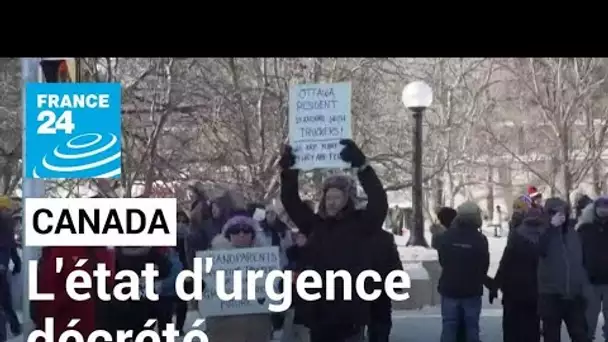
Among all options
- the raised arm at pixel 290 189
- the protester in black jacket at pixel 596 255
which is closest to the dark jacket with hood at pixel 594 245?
the protester in black jacket at pixel 596 255

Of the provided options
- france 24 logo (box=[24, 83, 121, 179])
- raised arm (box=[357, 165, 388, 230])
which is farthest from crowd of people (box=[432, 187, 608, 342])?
france 24 logo (box=[24, 83, 121, 179])

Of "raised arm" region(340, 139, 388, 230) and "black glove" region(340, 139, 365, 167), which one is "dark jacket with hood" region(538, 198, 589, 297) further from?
"black glove" region(340, 139, 365, 167)

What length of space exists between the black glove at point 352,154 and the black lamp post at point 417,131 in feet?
0.74

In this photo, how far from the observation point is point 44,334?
158 inches

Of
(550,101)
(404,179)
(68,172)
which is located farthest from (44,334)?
(550,101)

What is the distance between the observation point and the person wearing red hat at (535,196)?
3893 mm

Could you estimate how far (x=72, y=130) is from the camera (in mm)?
3906

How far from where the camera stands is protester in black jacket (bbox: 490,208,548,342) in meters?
4.02

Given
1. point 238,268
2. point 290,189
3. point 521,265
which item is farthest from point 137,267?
point 521,265

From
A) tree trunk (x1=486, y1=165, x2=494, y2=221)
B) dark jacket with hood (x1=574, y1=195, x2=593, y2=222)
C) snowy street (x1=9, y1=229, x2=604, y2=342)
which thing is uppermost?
tree trunk (x1=486, y1=165, x2=494, y2=221)

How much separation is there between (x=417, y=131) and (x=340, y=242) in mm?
569

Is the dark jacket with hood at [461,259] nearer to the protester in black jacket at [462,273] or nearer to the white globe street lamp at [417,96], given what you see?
the protester in black jacket at [462,273]

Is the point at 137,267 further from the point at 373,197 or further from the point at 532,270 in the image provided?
the point at 532,270
